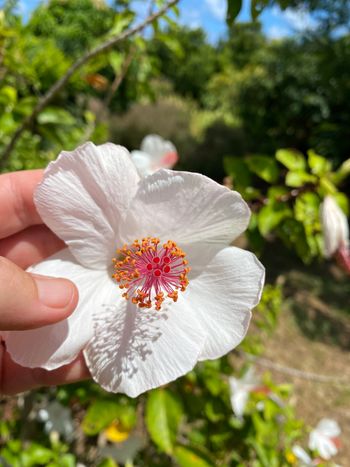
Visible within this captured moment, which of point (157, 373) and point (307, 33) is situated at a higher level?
point (307, 33)

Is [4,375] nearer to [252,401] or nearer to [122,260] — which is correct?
[122,260]

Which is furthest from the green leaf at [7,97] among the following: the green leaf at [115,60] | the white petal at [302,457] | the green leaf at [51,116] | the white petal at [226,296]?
the white petal at [302,457]

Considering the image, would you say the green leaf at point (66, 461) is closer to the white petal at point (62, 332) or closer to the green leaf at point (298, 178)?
the white petal at point (62, 332)

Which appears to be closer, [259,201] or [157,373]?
[157,373]

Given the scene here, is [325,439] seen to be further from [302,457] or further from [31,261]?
[31,261]

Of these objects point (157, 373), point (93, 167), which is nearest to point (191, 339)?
point (157, 373)

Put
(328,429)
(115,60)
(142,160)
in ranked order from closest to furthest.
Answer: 1. (142,160)
2. (115,60)
3. (328,429)

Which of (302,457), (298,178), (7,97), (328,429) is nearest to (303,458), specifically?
(302,457)
